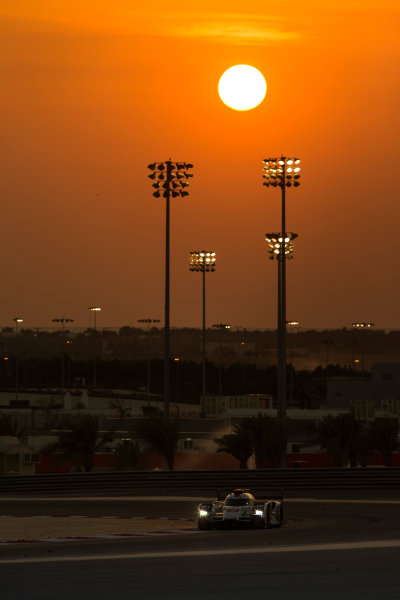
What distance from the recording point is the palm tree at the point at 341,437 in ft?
192

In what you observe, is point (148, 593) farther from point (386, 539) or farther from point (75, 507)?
point (75, 507)

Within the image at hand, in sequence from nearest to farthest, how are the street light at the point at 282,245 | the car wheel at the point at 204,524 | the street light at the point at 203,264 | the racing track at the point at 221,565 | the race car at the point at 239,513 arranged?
the racing track at the point at 221,565 → the race car at the point at 239,513 → the car wheel at the point at 204,524 → the street light at the point at 282,245 → the street light at the point at 203,264

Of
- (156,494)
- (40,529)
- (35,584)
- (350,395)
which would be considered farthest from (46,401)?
(35,584)

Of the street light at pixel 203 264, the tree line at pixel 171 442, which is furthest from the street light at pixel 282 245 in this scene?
the street light at pixel 203 264

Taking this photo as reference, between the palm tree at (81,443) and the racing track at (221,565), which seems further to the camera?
the palm tree at (81,443)

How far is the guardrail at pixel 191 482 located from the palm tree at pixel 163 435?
7254 millimetres

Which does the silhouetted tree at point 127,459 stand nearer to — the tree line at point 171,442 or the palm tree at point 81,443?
the tree line at point 171,442

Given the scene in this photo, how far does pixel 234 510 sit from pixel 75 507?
35.1 ft

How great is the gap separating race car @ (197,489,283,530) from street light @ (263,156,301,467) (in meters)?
22.1

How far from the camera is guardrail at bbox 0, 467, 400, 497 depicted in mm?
45812

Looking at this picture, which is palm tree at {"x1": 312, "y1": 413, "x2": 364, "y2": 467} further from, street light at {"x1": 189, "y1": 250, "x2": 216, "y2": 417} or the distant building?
the distant building

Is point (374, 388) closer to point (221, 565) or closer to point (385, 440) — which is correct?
point (385, 440)

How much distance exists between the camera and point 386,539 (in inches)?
1022

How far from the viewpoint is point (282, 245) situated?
55250mm
